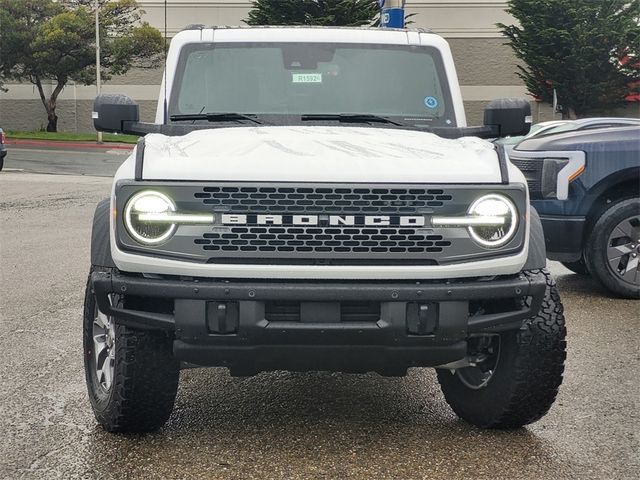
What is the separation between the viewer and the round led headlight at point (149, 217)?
146 inches

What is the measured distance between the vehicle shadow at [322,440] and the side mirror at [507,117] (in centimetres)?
145

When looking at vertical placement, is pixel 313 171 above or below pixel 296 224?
above

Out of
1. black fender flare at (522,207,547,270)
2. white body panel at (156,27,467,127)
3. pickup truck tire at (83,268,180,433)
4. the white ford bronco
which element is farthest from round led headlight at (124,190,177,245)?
white body panel at (156,27,467,127)

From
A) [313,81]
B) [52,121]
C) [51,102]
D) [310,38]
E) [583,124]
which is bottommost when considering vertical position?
[52,121]

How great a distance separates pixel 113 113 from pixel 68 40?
129ft

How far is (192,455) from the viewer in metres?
4.00

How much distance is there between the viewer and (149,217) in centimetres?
372

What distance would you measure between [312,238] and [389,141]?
84cm

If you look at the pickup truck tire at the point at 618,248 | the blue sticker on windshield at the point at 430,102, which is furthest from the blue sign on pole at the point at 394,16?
the blue sticker on windshield at the point at 430,102

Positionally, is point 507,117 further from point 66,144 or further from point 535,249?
point 66,144

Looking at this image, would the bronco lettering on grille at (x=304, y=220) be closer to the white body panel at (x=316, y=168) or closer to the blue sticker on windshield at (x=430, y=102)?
the white body panel at (x=316, y=168)

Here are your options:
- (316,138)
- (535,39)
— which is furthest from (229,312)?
(535,39)

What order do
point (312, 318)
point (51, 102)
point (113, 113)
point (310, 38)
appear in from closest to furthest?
point (312, 318), point (113, 113), point (310, 38), point (51, 102)

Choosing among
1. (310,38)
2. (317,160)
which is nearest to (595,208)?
(310,38)
